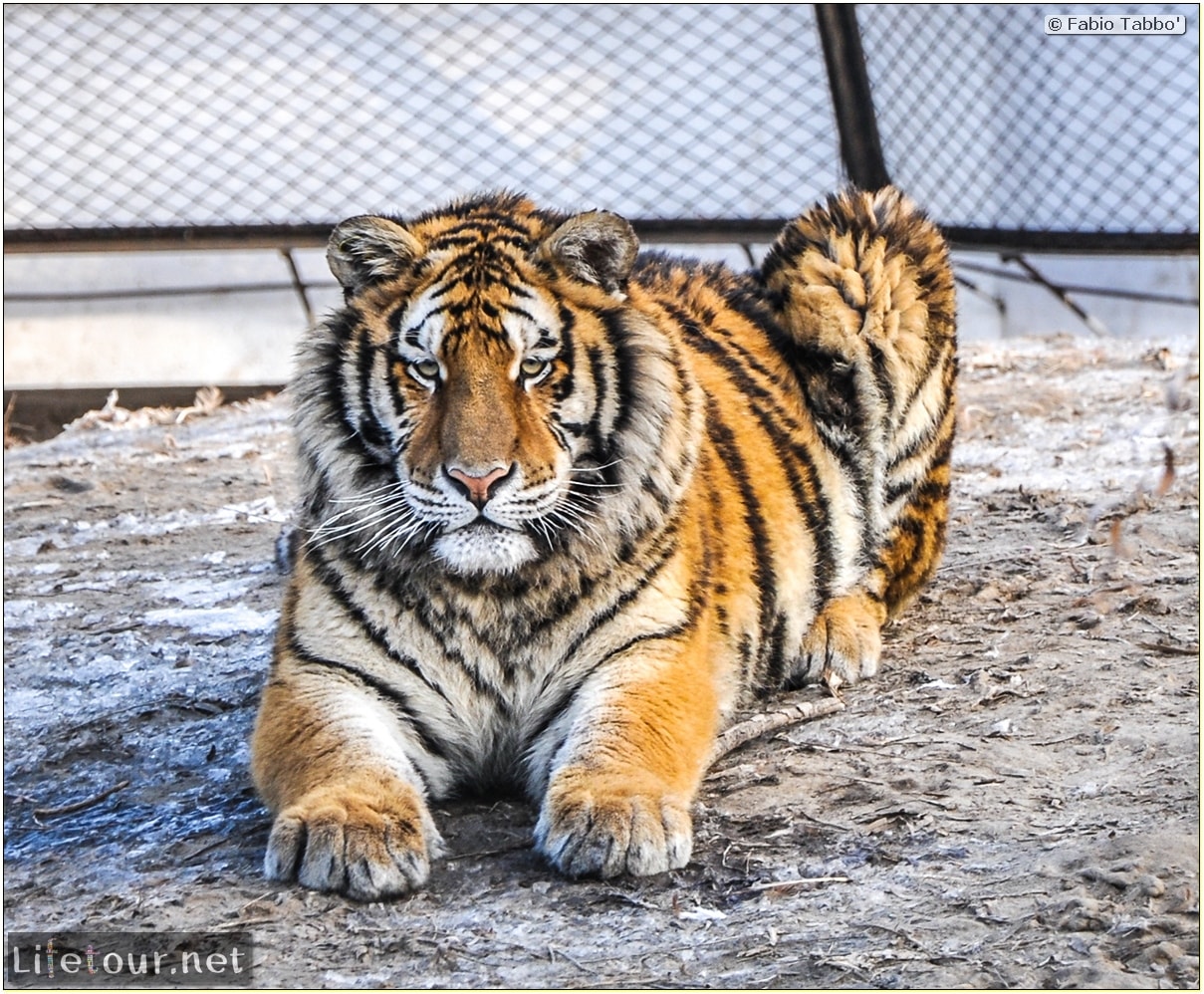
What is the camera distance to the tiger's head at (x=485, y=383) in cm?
320

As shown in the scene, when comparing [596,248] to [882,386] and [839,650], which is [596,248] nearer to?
[839,650]

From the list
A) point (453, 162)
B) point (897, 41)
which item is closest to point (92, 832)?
point (453, 162)

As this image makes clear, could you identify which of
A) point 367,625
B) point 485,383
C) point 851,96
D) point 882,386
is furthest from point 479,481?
point 851,96

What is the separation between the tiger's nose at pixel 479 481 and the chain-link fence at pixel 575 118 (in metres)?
4.48

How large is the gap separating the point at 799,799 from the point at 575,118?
16.7ft

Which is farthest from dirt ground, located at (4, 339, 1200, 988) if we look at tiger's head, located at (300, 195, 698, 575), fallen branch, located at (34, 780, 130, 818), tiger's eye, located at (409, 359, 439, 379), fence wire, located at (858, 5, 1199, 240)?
fence wire, located at (858, 5, 1199, 240)

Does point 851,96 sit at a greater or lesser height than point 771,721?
greater

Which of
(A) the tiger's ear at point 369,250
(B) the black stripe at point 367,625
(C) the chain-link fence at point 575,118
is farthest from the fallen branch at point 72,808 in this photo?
(C) the chain-link fence at point 575,118

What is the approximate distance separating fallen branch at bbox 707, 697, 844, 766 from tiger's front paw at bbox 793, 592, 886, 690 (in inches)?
6.1

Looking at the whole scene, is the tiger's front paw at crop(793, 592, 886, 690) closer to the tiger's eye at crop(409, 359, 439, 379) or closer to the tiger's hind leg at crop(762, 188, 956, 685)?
the tiger's hind leg at crop(762, 188, 956, 685)

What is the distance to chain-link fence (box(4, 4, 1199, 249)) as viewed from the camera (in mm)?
7422

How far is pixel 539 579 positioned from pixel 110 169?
5250mm

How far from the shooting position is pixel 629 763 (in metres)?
3.15

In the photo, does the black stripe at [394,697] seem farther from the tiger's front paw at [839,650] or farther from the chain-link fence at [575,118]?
the chain-link fence at [575,118]
